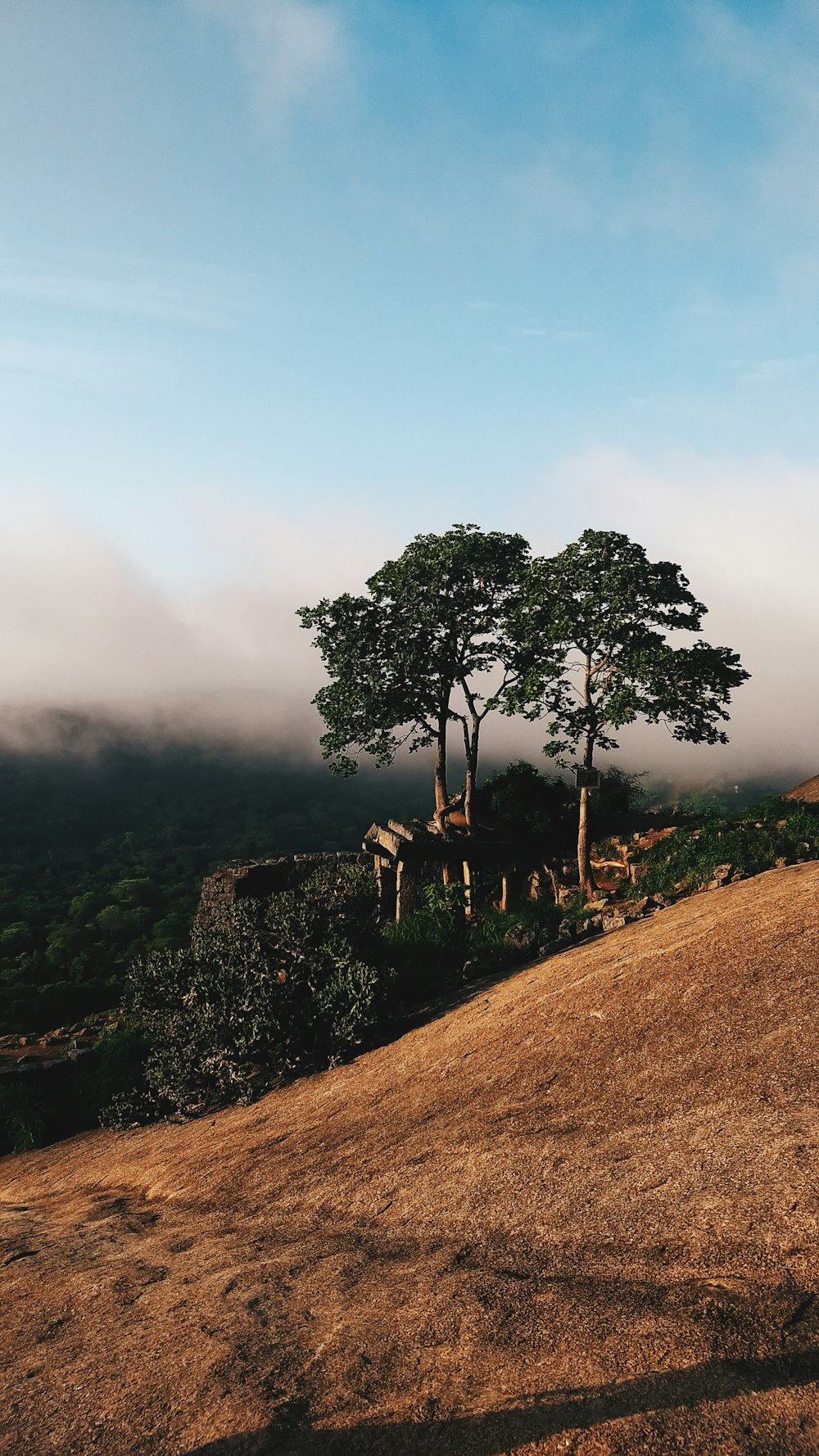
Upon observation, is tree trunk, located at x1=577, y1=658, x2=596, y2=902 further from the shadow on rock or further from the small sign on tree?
the shadow on rock

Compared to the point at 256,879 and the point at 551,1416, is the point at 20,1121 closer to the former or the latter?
the point at 256,879

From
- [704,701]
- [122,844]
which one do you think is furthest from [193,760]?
[704,701]

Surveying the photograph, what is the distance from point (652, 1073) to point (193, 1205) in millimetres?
5548

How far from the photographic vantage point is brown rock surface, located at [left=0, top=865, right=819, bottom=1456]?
4.45 m

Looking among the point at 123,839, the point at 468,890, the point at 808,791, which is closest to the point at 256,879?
the point at 468,890

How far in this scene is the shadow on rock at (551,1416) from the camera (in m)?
4.16

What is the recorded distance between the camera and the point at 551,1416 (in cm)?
424

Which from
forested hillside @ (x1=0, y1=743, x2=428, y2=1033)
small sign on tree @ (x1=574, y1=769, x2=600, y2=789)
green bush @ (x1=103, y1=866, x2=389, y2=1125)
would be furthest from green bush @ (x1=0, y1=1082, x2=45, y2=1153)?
small sign on tree @ (x1=574, y1=769, x2=600, y2=789)

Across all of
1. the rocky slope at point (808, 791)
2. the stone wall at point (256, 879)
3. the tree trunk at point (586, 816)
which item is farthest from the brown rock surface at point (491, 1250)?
the rocky slope at point (808, 791)

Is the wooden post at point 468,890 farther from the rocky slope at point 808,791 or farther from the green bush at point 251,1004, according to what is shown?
the rocky slope at point 808,791

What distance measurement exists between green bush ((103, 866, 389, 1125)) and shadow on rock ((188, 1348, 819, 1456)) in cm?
853

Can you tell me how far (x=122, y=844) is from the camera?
7212 cm

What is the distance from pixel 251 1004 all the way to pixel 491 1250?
787 cm

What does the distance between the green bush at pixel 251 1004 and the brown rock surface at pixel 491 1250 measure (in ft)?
4.47
